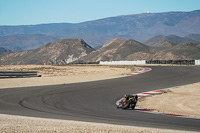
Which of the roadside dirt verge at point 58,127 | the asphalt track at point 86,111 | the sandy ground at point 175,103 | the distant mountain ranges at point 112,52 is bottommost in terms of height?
the sandy ground at point 175,103

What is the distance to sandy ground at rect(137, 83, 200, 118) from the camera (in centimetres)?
1568

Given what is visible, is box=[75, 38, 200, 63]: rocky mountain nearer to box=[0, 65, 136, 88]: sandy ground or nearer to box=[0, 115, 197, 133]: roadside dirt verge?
box=[0, 65, 136, 88]: sandy ground

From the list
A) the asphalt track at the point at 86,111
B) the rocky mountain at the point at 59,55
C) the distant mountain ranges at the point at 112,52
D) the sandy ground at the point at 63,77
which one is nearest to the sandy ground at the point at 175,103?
the asphalt track at the point at 86,111

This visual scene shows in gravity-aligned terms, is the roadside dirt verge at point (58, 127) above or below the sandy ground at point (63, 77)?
above

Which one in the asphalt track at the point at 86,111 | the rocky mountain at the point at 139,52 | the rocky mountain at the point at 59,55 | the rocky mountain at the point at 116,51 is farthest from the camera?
the rocky mountain at the point at 59,55

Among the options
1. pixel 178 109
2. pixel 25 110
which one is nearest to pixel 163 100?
pixel 178 109

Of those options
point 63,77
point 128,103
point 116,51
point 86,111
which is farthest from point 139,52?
point 86,111

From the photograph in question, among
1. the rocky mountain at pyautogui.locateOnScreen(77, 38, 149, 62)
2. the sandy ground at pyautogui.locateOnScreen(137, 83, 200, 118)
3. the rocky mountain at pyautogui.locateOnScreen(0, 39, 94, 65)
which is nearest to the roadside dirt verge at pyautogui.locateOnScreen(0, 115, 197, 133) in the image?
the sandy ground at pyautogui.locateOnScreen(137, 83, 200, 118)

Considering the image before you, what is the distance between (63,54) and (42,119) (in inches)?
6681

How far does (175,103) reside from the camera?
18297 mm

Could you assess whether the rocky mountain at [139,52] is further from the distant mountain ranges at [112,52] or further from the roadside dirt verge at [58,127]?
the roadside dirt verge at [58,127]

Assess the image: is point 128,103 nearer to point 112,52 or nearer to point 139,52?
point 139,52

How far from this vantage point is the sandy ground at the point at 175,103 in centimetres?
1568

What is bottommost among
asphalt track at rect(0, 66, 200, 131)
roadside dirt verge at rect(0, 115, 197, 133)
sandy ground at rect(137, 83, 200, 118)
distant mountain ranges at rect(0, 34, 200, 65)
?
sandy ground at rect(137, 83, 200, 118)
